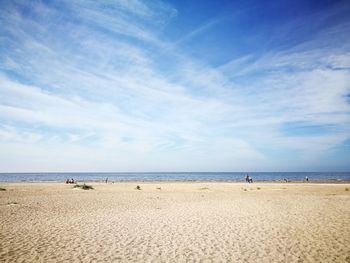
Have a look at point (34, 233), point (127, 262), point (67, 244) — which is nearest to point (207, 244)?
point (127, 262)

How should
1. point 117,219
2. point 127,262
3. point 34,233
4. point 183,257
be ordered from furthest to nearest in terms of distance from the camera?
1. point 117,219
2. point 34,233
3. point 183,257
4. point 127,262

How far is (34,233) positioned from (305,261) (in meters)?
10.9

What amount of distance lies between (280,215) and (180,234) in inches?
306

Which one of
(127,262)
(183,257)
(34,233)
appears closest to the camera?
(127,262)

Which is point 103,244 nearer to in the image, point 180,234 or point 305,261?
point 180,234

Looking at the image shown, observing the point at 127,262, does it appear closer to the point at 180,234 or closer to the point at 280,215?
the point at 180,234

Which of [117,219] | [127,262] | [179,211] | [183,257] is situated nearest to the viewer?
[127,262]

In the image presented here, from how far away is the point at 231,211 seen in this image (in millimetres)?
17172

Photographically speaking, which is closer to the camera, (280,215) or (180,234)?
(180,234)

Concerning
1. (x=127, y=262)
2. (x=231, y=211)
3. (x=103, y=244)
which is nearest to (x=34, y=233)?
(x=103, y=244)

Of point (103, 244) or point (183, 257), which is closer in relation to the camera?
point (183, 257)

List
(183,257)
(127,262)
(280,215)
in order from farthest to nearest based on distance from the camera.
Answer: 1. (280,215)
2. (183,257)
3. (127,262)

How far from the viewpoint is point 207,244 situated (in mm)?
10016

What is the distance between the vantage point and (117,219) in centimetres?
1454
